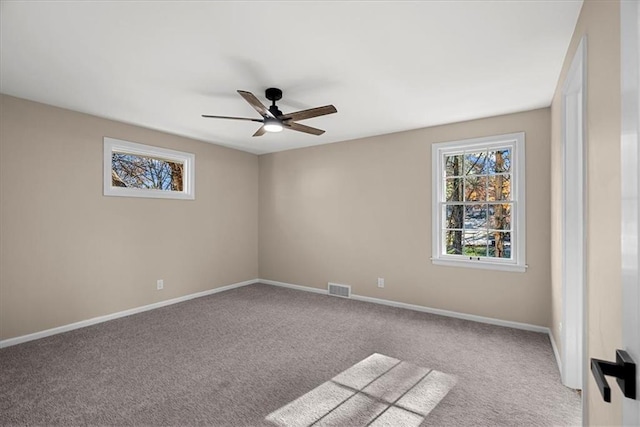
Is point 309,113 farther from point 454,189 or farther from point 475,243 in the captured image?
point 475,243

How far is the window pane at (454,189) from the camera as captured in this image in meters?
4.23

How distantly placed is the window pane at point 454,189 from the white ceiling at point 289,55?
86 cm

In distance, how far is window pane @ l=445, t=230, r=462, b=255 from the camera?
4227 mm

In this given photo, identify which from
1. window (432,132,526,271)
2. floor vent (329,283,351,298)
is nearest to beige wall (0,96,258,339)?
floor vent (329,283,351,298)

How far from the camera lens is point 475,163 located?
13.6 feet

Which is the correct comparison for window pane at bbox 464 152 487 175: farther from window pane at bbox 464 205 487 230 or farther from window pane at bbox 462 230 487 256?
window pane at bbox 462 230 487 256

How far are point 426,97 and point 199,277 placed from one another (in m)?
4.19

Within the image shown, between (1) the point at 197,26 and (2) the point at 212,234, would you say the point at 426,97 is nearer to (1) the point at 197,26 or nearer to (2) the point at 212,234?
(1) the point at 197,26

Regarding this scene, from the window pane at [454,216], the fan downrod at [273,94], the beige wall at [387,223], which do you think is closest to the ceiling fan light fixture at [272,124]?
the fan downrod at [273,94]

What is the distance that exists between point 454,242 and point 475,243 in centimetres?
26

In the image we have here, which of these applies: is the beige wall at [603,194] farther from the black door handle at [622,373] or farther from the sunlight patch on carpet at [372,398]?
the sunlight patch on carpet at [372,398]

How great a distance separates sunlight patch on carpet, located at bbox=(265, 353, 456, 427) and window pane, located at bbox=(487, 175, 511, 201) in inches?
91.7

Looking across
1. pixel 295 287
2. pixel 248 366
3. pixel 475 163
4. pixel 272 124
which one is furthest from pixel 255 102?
pixel 295 287

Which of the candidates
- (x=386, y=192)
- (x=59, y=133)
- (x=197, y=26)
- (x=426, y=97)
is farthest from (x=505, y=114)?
(x=59, y=133)
